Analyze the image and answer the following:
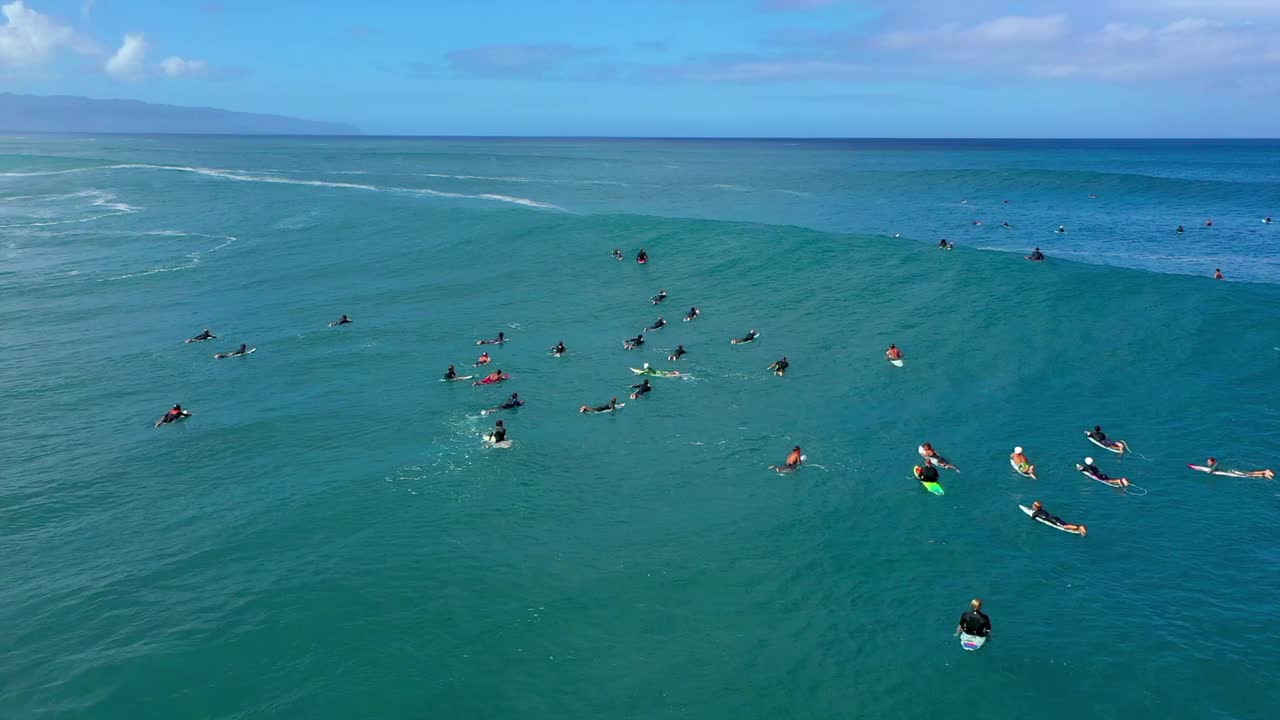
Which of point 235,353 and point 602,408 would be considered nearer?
point 602,408

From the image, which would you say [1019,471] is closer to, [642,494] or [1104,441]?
[1104,441]

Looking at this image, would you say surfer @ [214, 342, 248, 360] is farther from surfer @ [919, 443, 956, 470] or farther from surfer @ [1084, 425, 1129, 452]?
surfer @ [1084, 425, 1129, 452]

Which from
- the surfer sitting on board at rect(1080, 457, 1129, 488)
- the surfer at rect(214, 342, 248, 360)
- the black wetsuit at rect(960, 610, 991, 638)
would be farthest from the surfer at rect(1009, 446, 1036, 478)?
the surfer at rect(214, 342, 248, 360)

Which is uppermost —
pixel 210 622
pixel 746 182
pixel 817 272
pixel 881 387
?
pixel 746 182

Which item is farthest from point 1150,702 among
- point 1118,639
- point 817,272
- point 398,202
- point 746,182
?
point 746,182

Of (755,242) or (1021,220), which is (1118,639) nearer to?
(755,242)

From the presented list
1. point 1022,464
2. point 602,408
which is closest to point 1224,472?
point 1022,464
